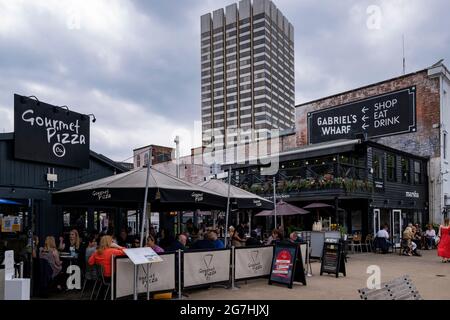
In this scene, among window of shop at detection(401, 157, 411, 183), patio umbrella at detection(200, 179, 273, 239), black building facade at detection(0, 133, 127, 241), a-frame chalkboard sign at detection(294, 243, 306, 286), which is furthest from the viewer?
window of shop at detection(401, 157, 411, 183)

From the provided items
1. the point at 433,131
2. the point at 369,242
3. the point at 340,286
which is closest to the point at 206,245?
the point at 340,286

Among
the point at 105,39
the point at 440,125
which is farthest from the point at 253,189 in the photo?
the point at 105,39

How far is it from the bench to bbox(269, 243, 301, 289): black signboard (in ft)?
12.5

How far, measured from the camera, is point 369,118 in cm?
2703

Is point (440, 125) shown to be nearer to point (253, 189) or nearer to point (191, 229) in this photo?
point (253, 189)

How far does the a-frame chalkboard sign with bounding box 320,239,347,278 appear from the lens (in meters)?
11.3

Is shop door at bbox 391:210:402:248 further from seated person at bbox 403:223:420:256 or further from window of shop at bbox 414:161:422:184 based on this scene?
seated person at bbox 403:223:420:256

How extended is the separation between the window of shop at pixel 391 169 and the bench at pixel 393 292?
1742cm

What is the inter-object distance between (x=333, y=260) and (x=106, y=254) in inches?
244

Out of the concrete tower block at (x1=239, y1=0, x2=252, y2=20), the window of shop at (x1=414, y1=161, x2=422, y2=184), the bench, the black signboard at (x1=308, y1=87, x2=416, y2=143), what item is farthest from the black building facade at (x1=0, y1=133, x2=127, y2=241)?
the concrete tower block at (x1=239, y1=0, x2=252, y2=20)

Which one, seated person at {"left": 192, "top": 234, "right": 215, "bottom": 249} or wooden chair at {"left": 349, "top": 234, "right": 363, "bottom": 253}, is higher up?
seated person at {"left": 192, "top": 234, "right": 215, "bottom": 249}

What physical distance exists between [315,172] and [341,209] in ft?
6.98

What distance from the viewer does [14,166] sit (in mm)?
10984

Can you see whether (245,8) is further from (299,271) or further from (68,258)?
(68,258)
